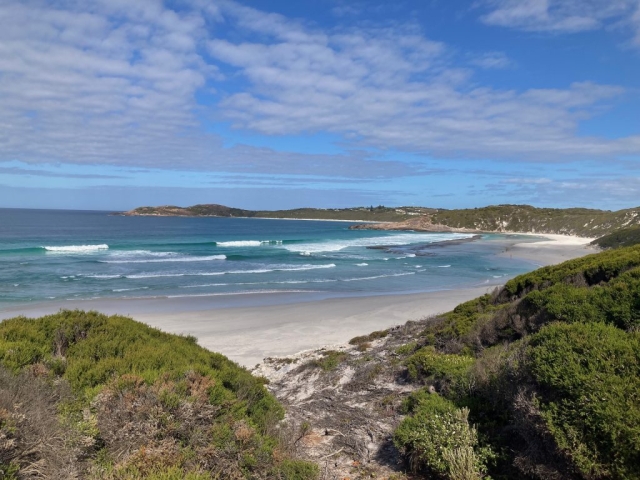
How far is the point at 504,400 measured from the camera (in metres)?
5.19

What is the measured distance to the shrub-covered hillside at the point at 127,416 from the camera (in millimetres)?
3359

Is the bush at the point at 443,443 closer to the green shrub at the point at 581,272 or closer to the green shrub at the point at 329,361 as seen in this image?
the green shrub at the point at 329,361

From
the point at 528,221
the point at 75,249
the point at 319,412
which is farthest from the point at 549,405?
the point at 528,221

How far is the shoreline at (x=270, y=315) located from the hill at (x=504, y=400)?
5.10m

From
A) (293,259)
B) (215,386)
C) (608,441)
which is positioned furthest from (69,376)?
(293,259)

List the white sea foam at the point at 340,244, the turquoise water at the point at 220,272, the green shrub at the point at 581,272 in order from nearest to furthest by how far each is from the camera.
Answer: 1. the green shrub at the point at 581,272
2. the turquoise water at the point at 220,272
3. the white sea foam at the point at 340,244

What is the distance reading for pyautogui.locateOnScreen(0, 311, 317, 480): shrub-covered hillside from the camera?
3.36 m

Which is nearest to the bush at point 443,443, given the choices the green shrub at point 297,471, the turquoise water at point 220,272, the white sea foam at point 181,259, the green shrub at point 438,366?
the green shrub at point 438,366

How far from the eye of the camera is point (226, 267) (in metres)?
35.2

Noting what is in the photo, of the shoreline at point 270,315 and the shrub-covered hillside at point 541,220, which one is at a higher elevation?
the shrub-covered hillside at point 541,220

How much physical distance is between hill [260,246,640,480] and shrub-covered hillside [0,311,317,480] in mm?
1360

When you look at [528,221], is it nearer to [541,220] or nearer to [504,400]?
[541,220]

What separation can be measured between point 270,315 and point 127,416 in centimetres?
1487

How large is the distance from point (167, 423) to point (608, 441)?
4.00 metres
